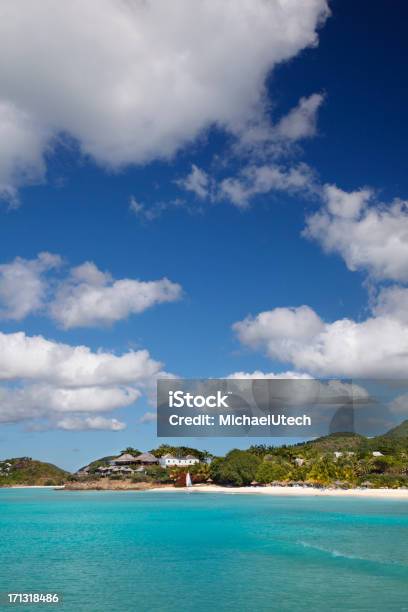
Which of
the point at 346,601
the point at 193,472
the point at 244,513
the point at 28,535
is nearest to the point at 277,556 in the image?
the point at 346,601

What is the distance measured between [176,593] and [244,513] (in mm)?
32723

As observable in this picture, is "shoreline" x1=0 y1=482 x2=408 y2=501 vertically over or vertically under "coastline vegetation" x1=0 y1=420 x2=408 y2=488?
under

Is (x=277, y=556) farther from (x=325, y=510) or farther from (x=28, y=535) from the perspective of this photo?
(x=325, y=510)

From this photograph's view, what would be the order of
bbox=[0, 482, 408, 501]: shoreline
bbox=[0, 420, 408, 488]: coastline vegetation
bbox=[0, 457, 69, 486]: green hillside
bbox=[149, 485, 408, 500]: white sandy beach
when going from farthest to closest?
1. bbox=[0, 457, 69, 486]: green hillside
2. bbox=[0, 420, 408, 488]: coastline vegetation
3. bbox=[0, 482, 408, 501]: shoreline
4. bbox=[149, 485, 408, 500]: white sandy beach

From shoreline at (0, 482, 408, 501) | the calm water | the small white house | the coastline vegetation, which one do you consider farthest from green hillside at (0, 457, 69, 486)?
the calm water

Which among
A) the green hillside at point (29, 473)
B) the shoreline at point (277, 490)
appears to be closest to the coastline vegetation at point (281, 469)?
the shoreline at point (277, 490)

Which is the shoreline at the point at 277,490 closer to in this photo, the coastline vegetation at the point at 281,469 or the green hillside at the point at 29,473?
the coastline vegetation at the point at 281,469

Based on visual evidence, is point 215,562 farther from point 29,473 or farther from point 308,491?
point 29,473

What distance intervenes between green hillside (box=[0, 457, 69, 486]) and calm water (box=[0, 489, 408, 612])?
→ 4209 inches

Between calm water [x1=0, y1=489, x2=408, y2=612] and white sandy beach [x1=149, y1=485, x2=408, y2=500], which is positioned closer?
calm water [x1=0, y1=489, x2=408, y2=612]

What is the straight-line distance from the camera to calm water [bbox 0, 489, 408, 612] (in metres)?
19.7

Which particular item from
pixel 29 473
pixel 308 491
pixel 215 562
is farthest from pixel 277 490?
pixel 29 473

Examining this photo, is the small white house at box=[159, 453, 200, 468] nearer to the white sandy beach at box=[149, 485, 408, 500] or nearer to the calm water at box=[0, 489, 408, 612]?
the white sandy beach at box=[149, 485, 408, 500]

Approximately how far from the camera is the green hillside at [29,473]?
488 ft
